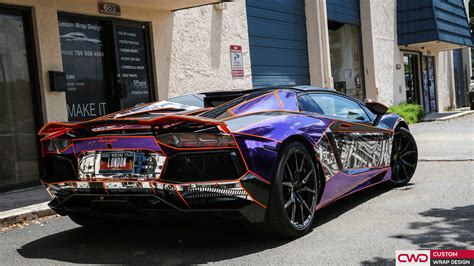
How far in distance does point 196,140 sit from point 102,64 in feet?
18.8

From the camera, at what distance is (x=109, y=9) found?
8.90 meters

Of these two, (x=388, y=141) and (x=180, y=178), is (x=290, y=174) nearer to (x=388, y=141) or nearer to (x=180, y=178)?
(x=180, y=178)

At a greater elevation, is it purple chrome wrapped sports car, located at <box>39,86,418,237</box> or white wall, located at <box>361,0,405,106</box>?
white wall, located at <box>361,0,405,106</box>

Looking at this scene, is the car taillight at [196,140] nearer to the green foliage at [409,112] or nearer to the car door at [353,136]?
the car door at [353,136]

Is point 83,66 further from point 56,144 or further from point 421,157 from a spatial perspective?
point 421,157

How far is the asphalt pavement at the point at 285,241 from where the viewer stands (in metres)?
3.79

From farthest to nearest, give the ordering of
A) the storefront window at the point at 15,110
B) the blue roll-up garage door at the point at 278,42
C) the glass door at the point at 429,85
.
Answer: the glass door at the point at 429,85 < the blue roll-up garage door at the point at 278,42 < the storefront window at the point at 15,110

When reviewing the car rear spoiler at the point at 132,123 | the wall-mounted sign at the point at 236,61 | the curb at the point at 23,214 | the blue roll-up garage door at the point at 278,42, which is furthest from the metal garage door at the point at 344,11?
the car rear spoiler at the point at 132,123

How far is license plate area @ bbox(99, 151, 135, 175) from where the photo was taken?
12.6 ft

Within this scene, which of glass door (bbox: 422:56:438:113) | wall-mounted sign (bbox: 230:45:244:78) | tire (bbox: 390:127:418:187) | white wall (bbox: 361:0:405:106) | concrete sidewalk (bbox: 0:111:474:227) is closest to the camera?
concrete sidewalk (bbox: 0:111:474:227)

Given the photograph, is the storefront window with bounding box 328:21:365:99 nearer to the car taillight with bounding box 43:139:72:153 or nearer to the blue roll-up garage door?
the blue roll-up garage door

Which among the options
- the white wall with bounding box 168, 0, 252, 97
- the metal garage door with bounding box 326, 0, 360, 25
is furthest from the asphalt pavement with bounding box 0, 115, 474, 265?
the metal garage door with bounding box 326, 0, 360, 25

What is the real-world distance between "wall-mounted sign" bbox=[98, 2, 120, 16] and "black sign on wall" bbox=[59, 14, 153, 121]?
157 mm

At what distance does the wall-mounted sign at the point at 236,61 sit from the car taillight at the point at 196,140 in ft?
25.9
